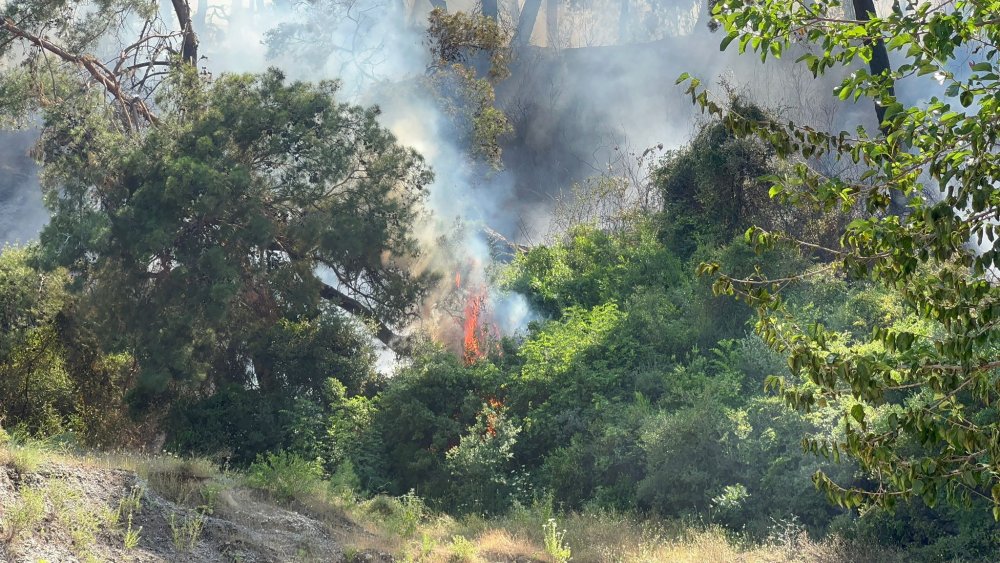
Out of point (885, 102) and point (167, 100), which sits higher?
point (167, 100)

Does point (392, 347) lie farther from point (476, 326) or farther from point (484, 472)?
point (484, 472)

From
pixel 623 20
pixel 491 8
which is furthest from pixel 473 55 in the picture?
pixel 623 20

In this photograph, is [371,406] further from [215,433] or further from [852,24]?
[852,24]

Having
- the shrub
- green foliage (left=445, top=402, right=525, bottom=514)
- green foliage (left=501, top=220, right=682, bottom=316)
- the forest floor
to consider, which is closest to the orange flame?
green foliage (left=501, top=220, right=682, bottom=316)

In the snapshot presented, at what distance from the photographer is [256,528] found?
37.7 ft

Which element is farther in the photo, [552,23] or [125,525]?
[552,23]

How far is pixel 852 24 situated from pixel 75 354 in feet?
53.6

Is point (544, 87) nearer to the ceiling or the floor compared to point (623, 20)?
nearer to the floor

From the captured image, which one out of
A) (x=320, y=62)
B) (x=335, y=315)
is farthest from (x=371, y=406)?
(x=320, y=62)

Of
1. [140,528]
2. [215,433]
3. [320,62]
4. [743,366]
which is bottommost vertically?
[140,528]

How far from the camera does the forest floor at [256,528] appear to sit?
9766mm

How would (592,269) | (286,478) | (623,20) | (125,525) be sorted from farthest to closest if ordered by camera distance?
(623,20)
(592,269)
(286,478)
(125,525)

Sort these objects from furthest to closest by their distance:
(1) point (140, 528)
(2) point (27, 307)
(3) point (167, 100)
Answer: (3) point (167, 100) < (2) point (27, 307) < (1) point (140, 528)

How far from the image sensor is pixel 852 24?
539 centimetres
